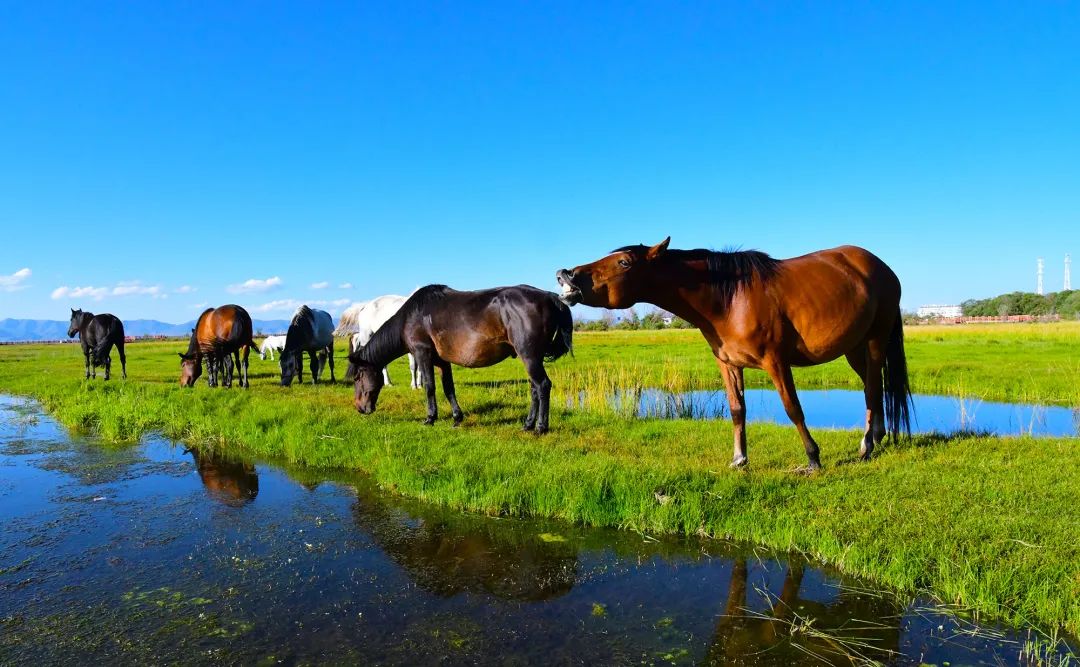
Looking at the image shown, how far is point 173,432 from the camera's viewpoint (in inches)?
400

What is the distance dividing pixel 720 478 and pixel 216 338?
1249 cm

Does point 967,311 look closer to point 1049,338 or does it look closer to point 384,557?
point 1049,338

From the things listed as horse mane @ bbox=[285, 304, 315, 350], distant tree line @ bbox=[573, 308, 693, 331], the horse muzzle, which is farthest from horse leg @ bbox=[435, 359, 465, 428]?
distant tree line @ bbox=[573, 308, 693, 331]

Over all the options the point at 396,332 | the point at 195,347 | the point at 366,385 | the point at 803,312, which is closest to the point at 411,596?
the point at 803,312

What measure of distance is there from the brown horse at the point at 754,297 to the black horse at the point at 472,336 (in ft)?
7.60

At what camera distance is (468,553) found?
4.68 meters

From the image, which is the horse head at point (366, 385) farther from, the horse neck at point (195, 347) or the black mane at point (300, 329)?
the horse neck at point (195, 347)

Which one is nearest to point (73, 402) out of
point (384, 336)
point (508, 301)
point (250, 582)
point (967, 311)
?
point (384, 336)

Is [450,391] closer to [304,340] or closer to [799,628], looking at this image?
[799,628]

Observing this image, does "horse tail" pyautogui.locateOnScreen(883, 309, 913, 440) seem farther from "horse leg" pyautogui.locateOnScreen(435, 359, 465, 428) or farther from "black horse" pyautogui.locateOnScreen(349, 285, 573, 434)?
"horse leg" pyautogui.locateOnScreen(435, 359, 465, 428)

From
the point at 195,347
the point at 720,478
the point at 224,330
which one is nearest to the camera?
the point at 720,478

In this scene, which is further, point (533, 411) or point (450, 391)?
point (450, 391)

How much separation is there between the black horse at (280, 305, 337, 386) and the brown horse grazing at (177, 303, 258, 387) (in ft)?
2.91

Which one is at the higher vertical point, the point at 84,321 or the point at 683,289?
the point at 84,321
